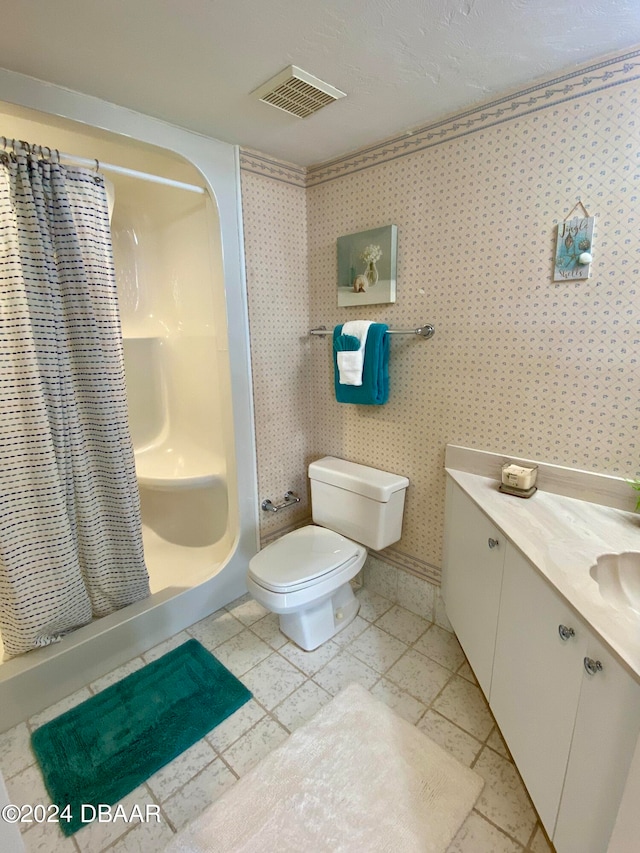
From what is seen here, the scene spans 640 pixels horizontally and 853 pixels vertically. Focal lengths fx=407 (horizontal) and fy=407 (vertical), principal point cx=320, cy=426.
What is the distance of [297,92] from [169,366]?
5.08 feet

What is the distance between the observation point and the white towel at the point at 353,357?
71.7 inches

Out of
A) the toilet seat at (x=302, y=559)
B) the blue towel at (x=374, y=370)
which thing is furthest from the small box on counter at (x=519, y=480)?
the toilet seat at (x=302, y=559)

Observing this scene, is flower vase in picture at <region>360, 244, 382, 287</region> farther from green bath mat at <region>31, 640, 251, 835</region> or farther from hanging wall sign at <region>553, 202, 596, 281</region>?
green bath mat at <region>31, 640, 251, 835</region>

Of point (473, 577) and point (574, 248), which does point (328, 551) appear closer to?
point (473, 577)

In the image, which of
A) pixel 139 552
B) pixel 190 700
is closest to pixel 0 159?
pixel 139 552

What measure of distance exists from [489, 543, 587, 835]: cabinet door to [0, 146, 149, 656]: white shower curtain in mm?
1455

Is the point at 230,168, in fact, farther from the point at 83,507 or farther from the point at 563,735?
the point at 563,735

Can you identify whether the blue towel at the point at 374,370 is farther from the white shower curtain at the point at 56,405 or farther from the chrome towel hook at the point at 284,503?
the white shower curtain at the point at 56,405

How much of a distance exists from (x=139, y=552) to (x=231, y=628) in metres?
0.58

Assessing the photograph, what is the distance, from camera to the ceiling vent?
1279mm

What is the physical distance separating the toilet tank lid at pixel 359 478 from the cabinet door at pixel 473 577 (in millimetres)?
263

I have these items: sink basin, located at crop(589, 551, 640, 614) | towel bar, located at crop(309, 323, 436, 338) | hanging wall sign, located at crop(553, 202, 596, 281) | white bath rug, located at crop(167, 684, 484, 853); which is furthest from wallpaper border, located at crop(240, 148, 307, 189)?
white bath rug, located at crop(167, 684, 484, 853)

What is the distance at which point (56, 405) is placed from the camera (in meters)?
1.45

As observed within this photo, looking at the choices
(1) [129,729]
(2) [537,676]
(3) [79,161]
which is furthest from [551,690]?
(3) [79,161]
